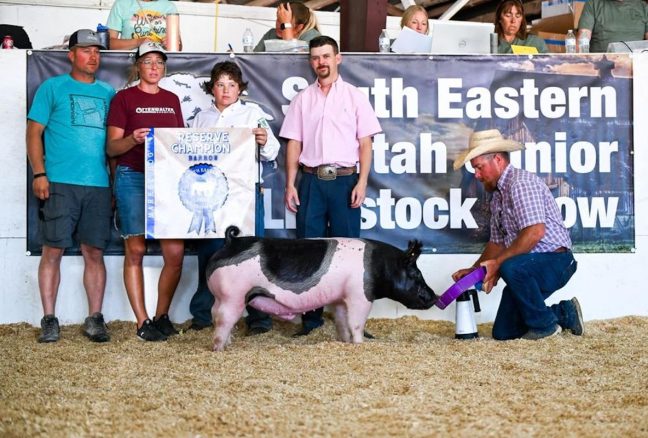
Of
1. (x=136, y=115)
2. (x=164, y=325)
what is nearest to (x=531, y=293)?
(x=164, y=325)

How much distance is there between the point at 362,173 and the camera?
16.3 feet

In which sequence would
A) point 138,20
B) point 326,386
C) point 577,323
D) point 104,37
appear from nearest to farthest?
point 326,386 < point 577,323 < point 104,37 < point 138,20

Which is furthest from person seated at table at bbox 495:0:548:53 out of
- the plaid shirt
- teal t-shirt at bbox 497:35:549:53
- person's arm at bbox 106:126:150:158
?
person's arm at bbox 106:126:150:158

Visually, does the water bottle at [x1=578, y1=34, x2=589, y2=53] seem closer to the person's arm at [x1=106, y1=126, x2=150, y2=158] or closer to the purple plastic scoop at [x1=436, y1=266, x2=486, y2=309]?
the purple plastic scoop at [x1=436, y1=266, x2=486, y2=309]

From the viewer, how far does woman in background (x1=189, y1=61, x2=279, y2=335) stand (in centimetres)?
501

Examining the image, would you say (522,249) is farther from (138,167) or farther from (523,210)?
(138,167)

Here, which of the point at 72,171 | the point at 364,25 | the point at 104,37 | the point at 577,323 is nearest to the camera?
the point at 577,323

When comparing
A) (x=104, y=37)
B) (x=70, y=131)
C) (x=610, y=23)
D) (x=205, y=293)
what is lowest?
(x=205, y=293)

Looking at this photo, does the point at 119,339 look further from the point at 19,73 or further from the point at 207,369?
the point at 19,73

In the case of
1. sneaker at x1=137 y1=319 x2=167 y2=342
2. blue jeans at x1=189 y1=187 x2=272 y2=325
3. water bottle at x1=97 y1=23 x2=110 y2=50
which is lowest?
sneaker at x1=137 y1=319 x2=167 y2=342

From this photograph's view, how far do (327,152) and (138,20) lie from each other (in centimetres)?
156

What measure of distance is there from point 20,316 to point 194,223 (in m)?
1.28

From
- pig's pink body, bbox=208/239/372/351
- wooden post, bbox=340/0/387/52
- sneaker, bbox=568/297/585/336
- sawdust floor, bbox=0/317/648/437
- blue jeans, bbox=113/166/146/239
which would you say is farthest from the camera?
wooden post, bbox=340/0/387/52

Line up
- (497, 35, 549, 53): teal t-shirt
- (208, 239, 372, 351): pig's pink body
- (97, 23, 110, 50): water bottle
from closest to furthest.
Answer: (208, 239, 372, 351): pig's pink body
(97, 23, 110, 50): water bottle
(497, 35, 549, 53): teal t-shirt
